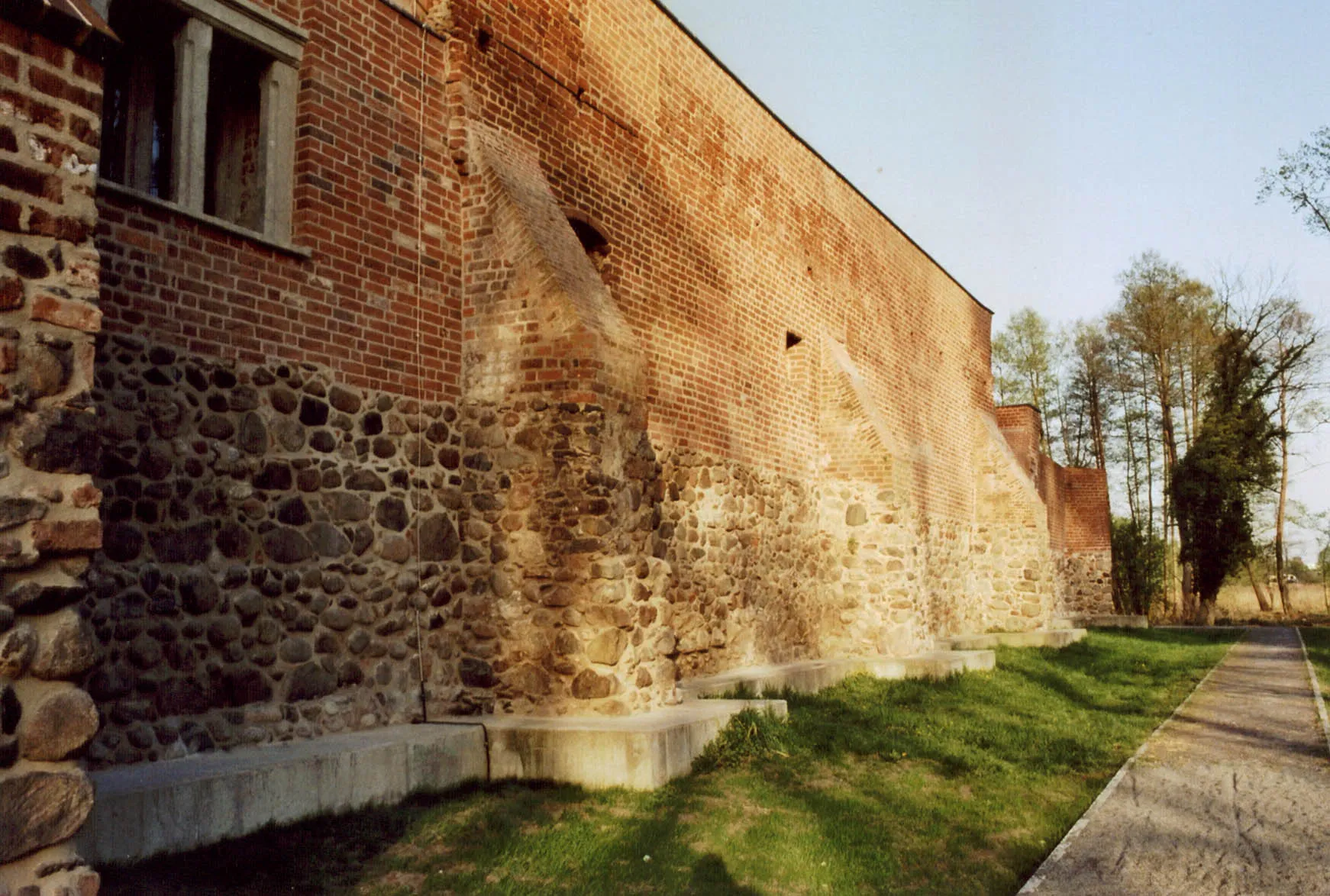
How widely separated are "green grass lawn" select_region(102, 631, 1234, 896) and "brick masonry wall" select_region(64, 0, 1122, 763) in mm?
881

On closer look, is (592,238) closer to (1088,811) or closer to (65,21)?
(1088,811)

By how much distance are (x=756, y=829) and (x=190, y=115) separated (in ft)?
17.1

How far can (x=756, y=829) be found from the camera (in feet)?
19.3

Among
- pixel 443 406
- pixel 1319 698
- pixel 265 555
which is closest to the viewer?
pixel 265 555

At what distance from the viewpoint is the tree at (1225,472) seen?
2853 cm

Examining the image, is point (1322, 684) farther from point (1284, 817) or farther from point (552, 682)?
point (552, 682)

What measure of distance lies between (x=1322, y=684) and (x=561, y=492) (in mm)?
11012

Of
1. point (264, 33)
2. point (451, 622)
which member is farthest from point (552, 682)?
point (264, 33)

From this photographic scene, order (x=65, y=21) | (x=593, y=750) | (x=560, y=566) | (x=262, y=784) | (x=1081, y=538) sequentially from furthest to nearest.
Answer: (x=1081, y=538) → (x=560, y=566) → (x=593, y=750) → (x=262, y=784) → (x=65, y=21)

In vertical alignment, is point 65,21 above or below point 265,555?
above

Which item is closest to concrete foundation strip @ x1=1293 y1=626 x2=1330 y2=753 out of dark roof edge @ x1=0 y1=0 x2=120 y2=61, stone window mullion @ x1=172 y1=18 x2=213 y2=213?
stone window mullion @ x1=172 y1=18 x2=213 y2=213

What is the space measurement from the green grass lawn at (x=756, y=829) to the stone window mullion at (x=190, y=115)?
358 centimetres

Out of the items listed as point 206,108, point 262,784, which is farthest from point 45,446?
point 206,108

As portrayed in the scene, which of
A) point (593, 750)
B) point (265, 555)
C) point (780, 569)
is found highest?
point (265, 555)
